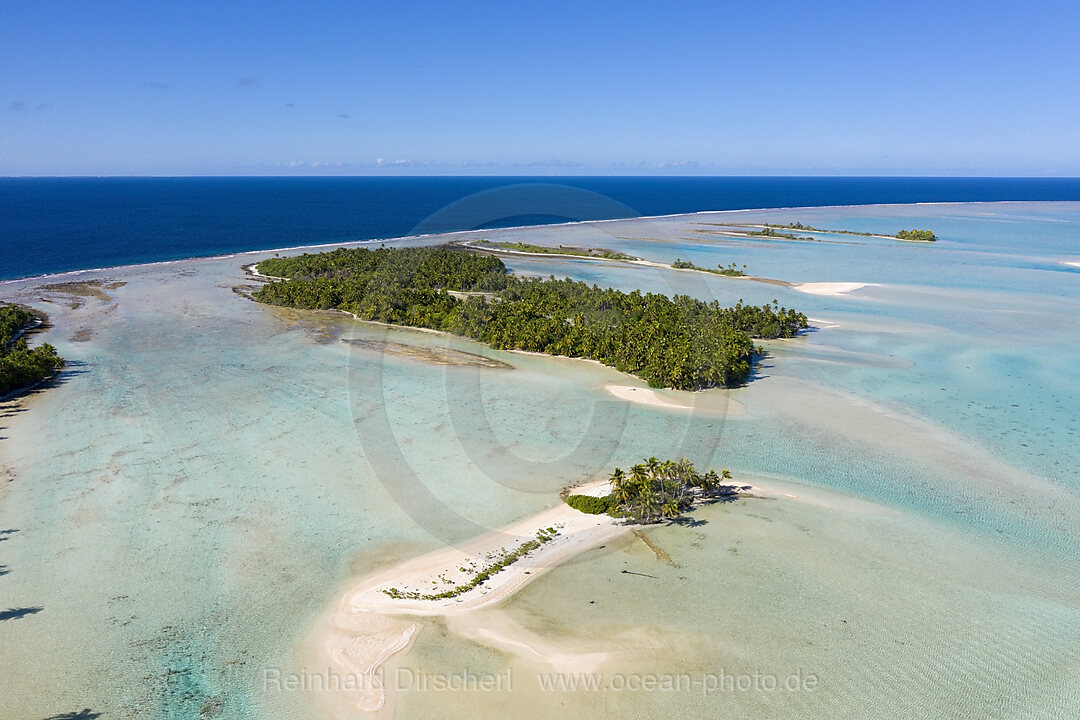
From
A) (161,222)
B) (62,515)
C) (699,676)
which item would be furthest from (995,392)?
(161,222)

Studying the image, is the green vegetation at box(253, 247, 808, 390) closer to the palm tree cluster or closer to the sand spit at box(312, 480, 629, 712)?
the palm tree cluster

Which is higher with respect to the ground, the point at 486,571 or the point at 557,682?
the point at 486,571

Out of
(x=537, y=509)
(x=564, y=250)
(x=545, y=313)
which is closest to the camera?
(x=537, y=509)

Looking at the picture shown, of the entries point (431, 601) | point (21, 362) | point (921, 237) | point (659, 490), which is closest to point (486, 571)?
point (431, 601)

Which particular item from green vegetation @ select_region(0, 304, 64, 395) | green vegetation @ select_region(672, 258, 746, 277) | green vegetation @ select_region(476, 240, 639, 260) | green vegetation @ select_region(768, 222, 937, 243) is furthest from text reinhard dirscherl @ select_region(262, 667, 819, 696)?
green vegetation @ select_region(768, 222, 937, 243)

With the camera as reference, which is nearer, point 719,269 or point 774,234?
point 719,269

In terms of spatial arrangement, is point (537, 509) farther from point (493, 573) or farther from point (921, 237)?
point (921, 237)

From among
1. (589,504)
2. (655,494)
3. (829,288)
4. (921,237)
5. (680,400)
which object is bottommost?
(589,504)
